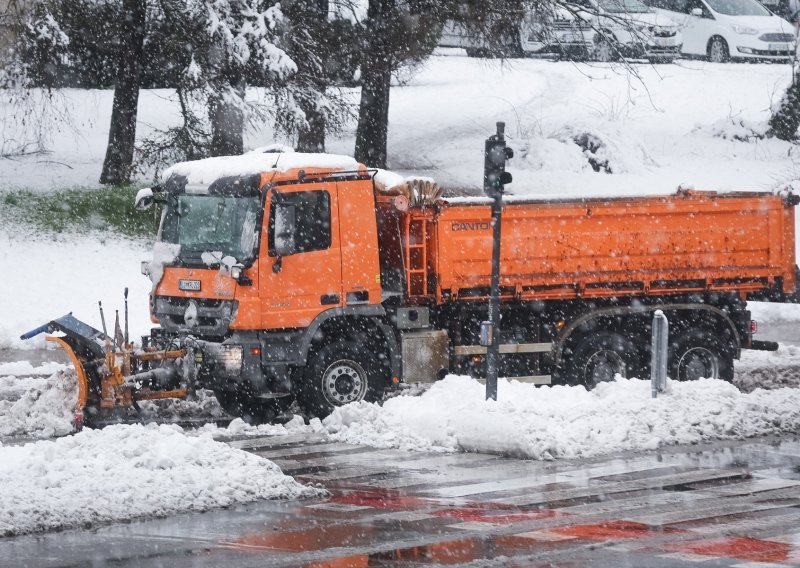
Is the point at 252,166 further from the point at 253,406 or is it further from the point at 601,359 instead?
the point at 601,359

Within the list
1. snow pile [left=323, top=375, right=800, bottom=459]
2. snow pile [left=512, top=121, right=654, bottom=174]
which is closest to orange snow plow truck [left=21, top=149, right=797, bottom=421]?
snow pile [left=323, top=375, right=800, bottom=459]

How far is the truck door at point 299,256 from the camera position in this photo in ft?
50.8

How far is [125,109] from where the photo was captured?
30.0 meters

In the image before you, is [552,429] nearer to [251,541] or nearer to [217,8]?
[251,541]

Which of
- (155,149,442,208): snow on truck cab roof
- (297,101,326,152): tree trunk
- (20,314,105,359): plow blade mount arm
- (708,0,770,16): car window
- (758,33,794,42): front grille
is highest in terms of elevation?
(708,0,770,16): car window

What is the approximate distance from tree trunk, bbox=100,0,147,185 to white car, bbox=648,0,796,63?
18.2 m

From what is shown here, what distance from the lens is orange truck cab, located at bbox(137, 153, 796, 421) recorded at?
15.6 m

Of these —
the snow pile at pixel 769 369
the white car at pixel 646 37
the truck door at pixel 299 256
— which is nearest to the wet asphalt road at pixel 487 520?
the truck door at pixel 299 256

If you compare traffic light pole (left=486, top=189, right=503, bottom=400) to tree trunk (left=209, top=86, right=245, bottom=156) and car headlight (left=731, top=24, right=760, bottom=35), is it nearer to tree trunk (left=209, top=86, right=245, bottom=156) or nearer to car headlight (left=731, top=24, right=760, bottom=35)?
tree trunk (left=209, top=86, right=245, bottom=156)

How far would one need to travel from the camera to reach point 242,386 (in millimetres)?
15531

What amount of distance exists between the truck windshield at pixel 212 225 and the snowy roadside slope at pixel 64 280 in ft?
23.3

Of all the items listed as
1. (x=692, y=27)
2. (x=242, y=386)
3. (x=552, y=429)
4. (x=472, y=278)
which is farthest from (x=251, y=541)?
(x=692, y=27)

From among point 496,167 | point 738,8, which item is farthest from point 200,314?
point 738,8

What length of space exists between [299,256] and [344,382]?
1.48m
